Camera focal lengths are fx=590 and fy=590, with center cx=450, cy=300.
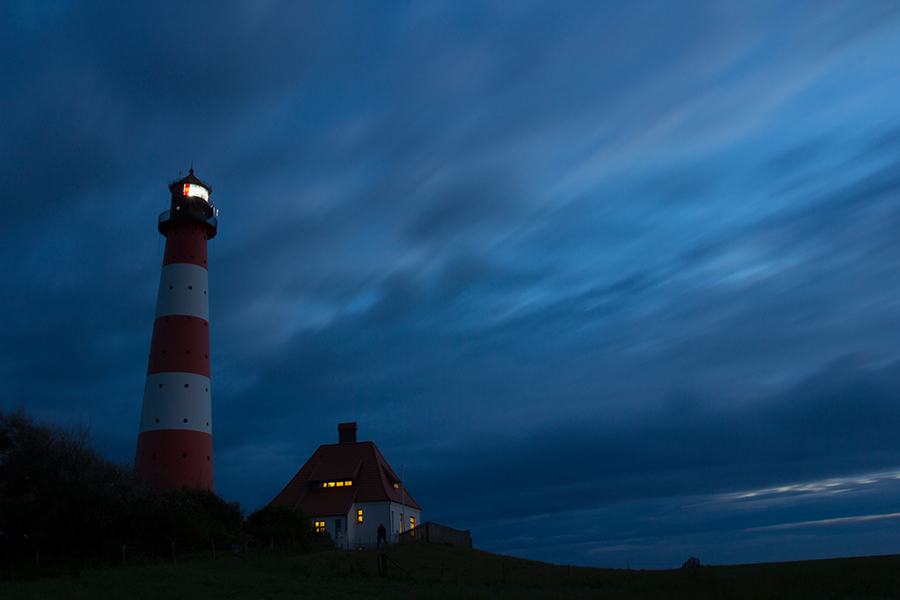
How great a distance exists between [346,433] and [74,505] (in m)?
29.1

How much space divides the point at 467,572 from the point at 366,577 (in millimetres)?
6776

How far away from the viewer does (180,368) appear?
35812mm

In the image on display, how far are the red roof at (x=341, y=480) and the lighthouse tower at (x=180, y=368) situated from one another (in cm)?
1109

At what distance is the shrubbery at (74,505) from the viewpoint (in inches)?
981

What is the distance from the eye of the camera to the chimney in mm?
53219

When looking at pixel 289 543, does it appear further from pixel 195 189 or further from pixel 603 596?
pixel 195 189

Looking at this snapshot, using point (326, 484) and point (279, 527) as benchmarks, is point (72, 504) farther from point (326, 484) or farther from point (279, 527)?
point (326, 484)

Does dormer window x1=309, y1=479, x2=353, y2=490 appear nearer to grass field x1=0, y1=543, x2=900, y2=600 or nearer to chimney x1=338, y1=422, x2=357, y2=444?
chimney x1=338, y1=422, x2=357, y2=444

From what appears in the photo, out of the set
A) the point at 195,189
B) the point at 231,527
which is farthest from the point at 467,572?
the point at 195,189

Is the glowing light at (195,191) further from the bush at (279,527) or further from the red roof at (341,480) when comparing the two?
the red roof at (341,480)

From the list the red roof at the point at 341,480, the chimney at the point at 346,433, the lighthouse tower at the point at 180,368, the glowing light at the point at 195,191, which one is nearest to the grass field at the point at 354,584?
the lighthouse tower at the point at 180,368

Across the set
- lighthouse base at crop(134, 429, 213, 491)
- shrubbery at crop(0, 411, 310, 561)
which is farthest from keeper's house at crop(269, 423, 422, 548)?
shrubbery at crop(0, 411, 310, 561)

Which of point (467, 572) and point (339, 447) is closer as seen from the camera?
point (467, 572)

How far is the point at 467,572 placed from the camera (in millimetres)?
29141
